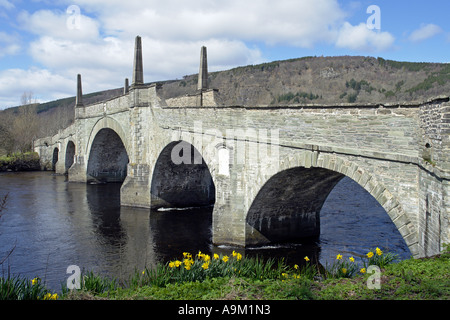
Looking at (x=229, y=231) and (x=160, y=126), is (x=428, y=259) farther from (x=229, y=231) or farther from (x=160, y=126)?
(x=160, y=126)

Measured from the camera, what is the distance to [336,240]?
14281 mm

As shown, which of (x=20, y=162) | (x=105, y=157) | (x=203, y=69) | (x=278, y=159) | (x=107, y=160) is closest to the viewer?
(x=278, y=159)

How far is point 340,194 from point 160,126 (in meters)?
11.3

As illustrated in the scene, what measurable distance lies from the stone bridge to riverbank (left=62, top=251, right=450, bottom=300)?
1.07 meters

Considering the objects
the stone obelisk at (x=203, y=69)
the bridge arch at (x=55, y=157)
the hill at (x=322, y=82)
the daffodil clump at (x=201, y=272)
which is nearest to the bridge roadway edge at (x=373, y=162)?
the stone obelisk at (x=203, y=69)

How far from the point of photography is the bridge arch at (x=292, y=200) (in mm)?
11281

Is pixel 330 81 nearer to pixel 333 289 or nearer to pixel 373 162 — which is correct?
pixel 373 162

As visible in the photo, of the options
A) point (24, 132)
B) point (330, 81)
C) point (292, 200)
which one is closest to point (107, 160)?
point (292, 200)

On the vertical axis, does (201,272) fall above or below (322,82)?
below

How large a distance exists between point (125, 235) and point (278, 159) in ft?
25.6

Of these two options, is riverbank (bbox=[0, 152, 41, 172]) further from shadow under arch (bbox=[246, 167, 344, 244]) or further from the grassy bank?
the grassy bank

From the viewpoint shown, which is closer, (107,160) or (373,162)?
(373,162)

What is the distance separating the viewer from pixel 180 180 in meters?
21.2

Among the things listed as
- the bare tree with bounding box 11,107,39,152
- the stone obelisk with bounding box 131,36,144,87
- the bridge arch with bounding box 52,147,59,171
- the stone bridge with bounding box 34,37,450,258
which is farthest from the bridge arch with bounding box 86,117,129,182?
the bare tree with bounding box 11,107,39,152
